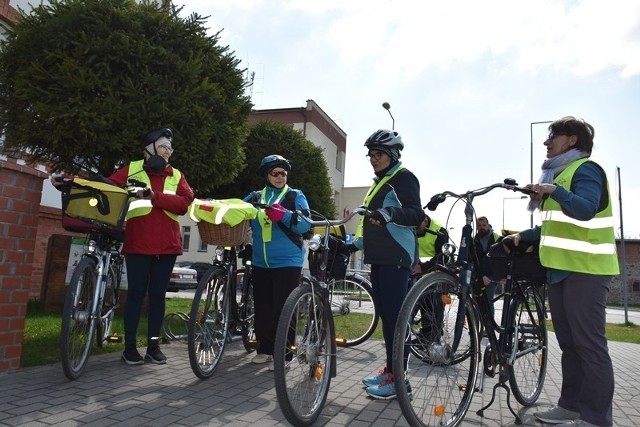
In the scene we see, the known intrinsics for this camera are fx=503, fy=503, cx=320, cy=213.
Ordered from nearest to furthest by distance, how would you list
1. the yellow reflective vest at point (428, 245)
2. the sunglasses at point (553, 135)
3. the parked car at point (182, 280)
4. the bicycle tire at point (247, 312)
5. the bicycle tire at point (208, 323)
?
the sunglasses at point (553, 135), the bicycle tire at point (208, 323), the bicycle tire at point (247, 312), the yellow reflective vest at point (428, 245), the parked car at point (182, 280)

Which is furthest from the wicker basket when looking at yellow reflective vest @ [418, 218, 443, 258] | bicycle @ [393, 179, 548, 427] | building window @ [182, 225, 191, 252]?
building window @ [182, 225, 191, 252]

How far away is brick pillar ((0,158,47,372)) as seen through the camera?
396 centimetres

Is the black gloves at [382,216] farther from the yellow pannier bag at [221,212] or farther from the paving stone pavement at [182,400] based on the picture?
the yellow pannier bag at [221,212]

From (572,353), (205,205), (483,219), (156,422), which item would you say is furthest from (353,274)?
(156,422)

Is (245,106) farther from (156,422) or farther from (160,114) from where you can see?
(156,422)

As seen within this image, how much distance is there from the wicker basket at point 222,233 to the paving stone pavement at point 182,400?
1.17 metres

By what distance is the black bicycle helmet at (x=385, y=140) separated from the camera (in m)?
4.01

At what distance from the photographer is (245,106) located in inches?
316

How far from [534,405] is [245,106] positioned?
5919mm

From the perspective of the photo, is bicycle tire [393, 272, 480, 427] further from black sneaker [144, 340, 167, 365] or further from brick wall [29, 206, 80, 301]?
brick wall [29, 206, 80, 301]

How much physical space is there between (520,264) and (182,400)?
2.68 m

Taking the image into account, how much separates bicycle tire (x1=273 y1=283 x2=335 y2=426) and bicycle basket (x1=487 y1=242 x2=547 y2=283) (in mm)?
1404

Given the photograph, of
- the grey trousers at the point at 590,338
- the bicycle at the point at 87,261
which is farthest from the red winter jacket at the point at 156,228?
the grey trousers at the point at 590,338

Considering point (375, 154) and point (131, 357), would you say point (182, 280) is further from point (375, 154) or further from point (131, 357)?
point (375, 154)
